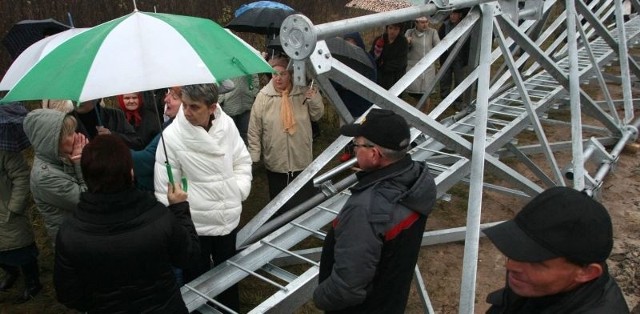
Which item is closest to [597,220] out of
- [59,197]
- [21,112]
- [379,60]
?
[59,197]

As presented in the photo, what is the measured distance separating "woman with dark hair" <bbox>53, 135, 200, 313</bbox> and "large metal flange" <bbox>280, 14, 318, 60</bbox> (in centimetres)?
84

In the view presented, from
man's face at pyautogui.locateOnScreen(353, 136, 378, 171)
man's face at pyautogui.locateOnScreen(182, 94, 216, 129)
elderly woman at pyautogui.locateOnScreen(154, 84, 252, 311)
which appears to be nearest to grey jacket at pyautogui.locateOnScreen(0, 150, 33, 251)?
elderly woman at pyautogui.locateOnScreen(154, 84, 252, 311)

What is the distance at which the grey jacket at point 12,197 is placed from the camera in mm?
3168

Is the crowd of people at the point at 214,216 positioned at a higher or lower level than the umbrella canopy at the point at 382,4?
lower

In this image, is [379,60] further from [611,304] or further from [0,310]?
[611,304]

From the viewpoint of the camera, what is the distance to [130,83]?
2037 mm

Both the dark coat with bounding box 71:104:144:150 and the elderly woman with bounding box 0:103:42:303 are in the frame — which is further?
the dark coat with bounding box 71:104:144:150

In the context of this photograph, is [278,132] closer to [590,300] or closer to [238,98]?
[238,98]

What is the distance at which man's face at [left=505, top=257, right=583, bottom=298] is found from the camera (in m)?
1.33

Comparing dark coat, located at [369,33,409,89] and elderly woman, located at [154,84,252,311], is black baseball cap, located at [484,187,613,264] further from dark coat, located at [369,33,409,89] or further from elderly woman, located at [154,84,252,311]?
dark coat, located at [369,33,409,89]

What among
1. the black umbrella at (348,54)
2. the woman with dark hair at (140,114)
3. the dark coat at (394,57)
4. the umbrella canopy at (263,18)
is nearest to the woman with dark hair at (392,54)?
the dark coat at (394,57)

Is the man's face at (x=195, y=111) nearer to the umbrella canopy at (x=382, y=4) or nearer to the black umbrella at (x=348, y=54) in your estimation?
the black umbrella at (x=348, y=54)

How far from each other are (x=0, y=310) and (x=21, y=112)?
1.54 metres

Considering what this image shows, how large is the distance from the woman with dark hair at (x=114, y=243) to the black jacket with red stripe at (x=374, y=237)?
0.70 m
